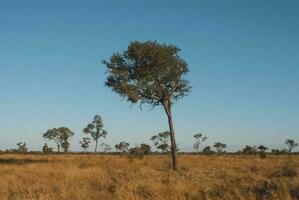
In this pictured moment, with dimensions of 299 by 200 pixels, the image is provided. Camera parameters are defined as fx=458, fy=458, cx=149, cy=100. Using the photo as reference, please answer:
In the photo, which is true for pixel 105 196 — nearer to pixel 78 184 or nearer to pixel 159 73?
pixel 78 184

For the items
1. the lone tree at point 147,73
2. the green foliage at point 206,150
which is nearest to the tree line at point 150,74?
the lone tree at point 147,73

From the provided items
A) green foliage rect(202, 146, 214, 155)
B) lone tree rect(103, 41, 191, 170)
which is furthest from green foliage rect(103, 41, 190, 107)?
green foliage rect(202, 146, 214, 155)

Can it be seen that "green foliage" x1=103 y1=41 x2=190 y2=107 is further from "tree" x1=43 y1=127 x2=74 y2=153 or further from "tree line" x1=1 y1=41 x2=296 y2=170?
"tree" x1=43 y1=127 x2=74 y2=153

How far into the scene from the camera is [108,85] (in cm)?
3328

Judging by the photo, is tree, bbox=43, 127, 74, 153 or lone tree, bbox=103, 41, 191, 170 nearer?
lone tree, bbox=103, 41, 191, 170

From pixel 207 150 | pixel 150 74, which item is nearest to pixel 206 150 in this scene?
pixel 207 150

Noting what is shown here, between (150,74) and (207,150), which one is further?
(207,150)

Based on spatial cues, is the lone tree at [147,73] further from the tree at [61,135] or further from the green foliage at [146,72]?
the tree at [61,135]

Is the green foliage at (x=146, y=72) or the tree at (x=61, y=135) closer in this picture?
the green foliage at (x=146, y=72)

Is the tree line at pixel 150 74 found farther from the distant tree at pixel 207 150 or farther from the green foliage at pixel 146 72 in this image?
the distant tree at pixel 207 150

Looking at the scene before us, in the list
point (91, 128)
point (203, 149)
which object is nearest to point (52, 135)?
point (91, 128)

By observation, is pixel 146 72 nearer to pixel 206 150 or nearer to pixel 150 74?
pixel 150 74

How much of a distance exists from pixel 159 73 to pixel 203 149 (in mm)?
88603

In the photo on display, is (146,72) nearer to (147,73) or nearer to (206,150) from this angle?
(147,73)
